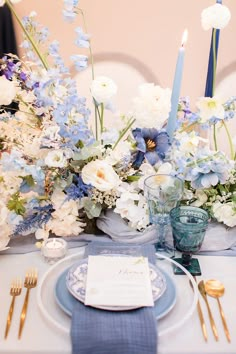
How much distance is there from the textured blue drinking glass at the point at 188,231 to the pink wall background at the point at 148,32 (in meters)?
1.61

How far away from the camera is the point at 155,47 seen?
2.42 m

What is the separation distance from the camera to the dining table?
27.1 inches

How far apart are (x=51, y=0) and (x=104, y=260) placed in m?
1.95

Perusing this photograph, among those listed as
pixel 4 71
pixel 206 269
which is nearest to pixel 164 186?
pixel 206 269

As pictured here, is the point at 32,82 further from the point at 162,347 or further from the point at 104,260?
the point at 162,347

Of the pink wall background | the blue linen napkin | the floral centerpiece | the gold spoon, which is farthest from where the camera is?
the pink wall background

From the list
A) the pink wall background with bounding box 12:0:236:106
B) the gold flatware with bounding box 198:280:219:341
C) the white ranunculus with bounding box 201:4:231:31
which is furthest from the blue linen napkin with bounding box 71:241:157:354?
the pink wall background with bounding box 12:0:236:106

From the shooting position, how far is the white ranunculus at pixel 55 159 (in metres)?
0.91

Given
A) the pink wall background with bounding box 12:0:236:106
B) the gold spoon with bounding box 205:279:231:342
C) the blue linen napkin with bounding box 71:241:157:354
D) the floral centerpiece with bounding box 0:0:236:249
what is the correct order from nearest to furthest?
the blue linen napkin with bounding box 71:241:157:354 → the gold spoon with bounding box 205:279:231:342 → the floral centerpiece with bounding box 0:0:236:249 → the pink wall background with bounding box 12:0:236:106

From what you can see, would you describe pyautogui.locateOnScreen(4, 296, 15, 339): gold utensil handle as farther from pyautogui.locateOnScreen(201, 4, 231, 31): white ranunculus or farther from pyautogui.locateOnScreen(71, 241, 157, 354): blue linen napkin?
pyautogui.locateOnScreen(201, 4, 231, 31): white ranunculus

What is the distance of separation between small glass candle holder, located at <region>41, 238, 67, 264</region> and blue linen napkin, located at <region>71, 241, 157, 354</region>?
0.68 ft

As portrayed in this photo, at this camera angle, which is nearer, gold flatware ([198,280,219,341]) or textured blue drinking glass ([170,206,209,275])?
gold flatware ([198,280,219,341])

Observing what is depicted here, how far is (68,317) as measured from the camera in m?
0.74

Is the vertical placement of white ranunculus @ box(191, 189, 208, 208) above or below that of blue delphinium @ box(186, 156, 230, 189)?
below
